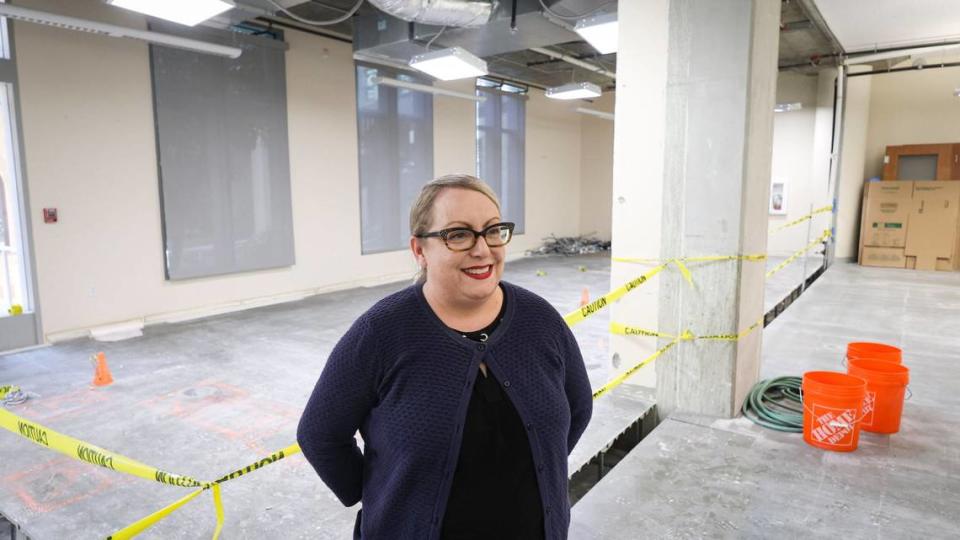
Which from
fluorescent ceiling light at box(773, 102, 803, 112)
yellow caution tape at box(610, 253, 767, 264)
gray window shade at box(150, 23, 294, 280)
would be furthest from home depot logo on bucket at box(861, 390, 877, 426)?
fluorescent ceiling light at box(773, 102, 803, 112)

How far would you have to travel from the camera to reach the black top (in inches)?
47.5

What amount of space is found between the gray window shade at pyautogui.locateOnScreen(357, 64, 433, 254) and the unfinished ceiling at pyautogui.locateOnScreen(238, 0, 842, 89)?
96cm

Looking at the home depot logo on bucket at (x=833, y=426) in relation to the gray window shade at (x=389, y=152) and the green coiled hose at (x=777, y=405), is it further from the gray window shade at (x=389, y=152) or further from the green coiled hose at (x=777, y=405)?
the gray window shade at (x=389, y=152)

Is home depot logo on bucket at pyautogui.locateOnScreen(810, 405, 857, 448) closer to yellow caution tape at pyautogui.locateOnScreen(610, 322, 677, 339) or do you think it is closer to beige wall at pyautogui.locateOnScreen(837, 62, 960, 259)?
yellow caution tape at pyautogui.locateOnScreen(610, 322, 677, 339)

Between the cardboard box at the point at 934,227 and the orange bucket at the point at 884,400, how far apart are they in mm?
7874

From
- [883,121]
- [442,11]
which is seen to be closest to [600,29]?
[442,11]

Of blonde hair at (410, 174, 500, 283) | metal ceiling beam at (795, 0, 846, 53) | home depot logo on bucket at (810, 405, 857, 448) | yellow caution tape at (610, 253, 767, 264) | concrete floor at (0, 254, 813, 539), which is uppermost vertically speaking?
metal ceiling beam at (795, 0, 846, 53)

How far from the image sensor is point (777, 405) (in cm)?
356

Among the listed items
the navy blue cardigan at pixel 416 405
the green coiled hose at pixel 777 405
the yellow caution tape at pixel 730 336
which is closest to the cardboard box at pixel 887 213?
the green coiled hose at pixel 777 405

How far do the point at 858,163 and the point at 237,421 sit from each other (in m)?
11.0

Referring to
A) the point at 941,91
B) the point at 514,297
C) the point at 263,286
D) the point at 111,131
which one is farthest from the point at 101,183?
the point at 941,91

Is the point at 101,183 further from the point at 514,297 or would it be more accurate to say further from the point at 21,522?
the point at 514,297

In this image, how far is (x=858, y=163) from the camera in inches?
408

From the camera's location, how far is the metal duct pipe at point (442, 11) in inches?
183
